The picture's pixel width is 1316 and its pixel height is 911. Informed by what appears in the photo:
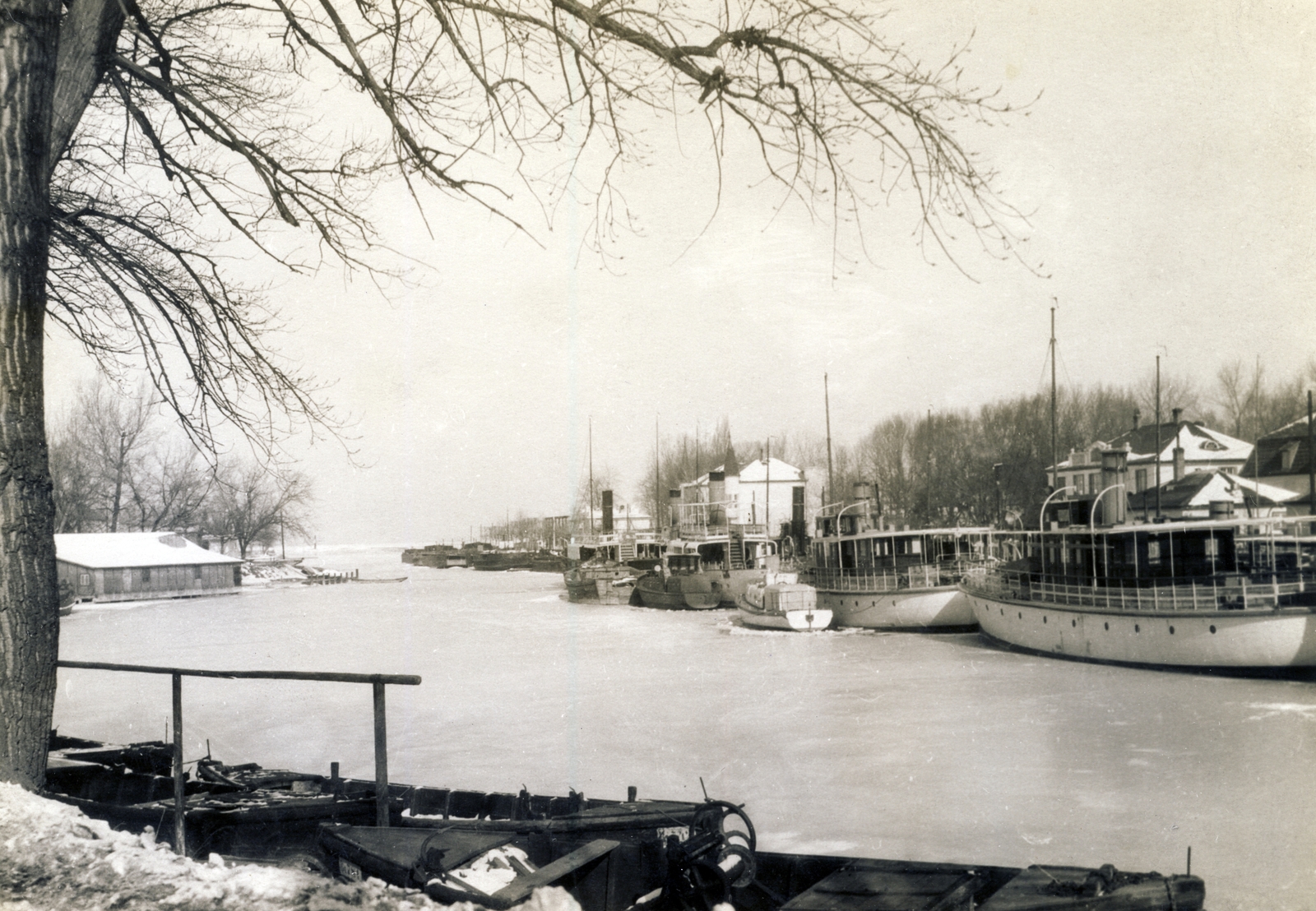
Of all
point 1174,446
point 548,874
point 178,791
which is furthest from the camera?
point 1174,446

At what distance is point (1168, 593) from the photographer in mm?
20828

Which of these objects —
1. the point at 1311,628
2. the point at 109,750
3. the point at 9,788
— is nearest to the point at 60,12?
the point at 9,788

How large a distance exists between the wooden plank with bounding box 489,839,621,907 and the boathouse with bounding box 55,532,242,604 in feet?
84.4

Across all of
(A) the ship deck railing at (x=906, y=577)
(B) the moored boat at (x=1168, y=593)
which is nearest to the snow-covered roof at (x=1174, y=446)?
(B) the moored boat at (x=1168, y=593)

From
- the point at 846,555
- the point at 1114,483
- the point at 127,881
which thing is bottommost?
the point at 846,555

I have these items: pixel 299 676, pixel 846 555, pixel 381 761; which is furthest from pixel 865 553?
pixel 299 676

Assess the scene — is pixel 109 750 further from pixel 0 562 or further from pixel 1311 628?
pixel 1311 628

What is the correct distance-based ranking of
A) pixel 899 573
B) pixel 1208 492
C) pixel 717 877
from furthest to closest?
pixel 899 573 → pixel 1208 492 → pixel 717 877

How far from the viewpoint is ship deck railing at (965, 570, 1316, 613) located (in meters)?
A: 19.0

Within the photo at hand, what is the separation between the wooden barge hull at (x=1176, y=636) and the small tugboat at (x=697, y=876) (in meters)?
18.8

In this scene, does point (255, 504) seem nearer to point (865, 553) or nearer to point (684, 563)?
point (865, 553)

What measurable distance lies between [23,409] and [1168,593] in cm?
2199

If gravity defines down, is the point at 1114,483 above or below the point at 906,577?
above

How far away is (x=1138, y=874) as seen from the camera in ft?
10.1
